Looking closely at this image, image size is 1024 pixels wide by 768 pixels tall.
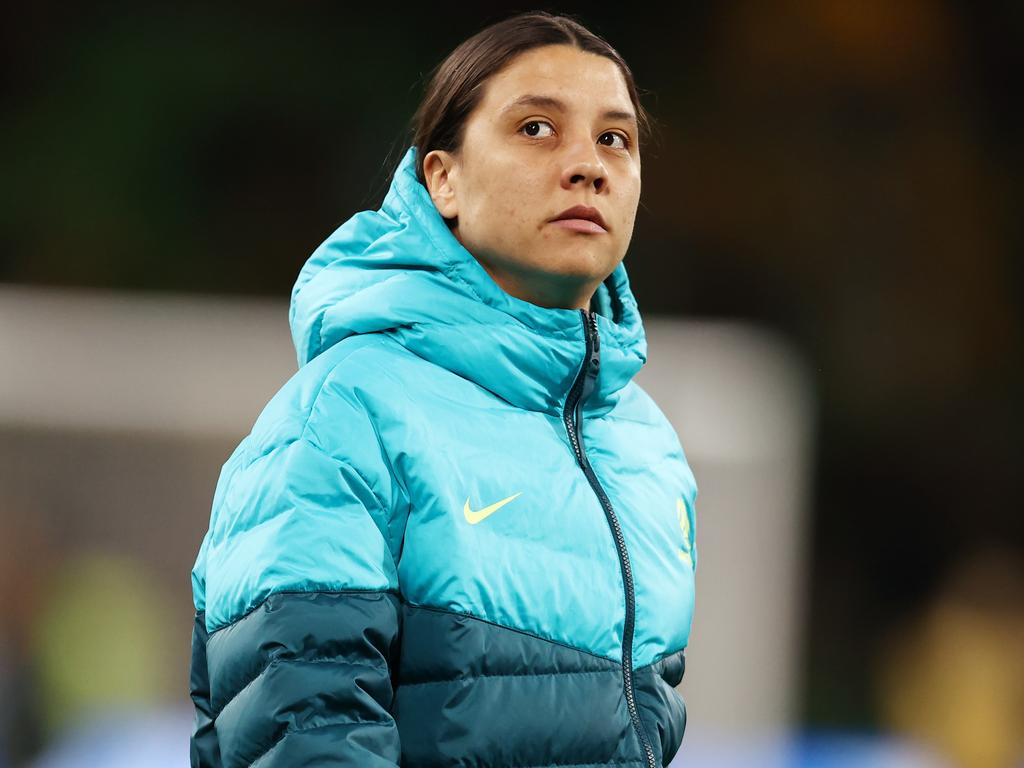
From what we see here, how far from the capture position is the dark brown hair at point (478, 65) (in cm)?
136

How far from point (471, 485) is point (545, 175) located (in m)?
0.33

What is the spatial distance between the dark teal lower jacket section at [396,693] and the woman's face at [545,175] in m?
0.37

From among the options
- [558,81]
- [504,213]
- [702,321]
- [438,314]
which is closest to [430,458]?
[438,314]

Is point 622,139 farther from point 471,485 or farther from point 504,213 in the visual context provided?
point 471,485

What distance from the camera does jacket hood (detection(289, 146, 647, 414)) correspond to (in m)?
1.23

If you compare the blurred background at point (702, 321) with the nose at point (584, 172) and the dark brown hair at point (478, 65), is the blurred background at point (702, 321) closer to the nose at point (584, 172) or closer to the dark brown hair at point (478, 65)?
the dark brown hair at point (478, 65)

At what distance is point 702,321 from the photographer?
11.8 feet

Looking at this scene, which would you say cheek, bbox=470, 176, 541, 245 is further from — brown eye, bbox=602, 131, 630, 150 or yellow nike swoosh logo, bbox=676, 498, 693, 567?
yellow nike swoosh logo, bbox=676, 498, 693, 567

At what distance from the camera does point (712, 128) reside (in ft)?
12.9

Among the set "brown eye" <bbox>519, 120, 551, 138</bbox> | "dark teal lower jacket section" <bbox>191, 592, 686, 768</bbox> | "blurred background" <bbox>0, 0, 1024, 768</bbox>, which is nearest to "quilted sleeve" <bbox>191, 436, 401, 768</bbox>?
"dark teal lower jacket section" <bbox>191, 592, 686, 768</bbox>

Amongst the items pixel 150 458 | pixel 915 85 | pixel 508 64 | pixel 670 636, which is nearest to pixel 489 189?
pixel 508 64

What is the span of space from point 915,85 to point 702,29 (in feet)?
2.15

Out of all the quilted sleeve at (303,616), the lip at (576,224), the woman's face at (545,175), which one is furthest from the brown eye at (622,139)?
the quilted sleeve at (303,616)

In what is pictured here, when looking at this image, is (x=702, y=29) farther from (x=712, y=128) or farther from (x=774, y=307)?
(x=774, y=307)
